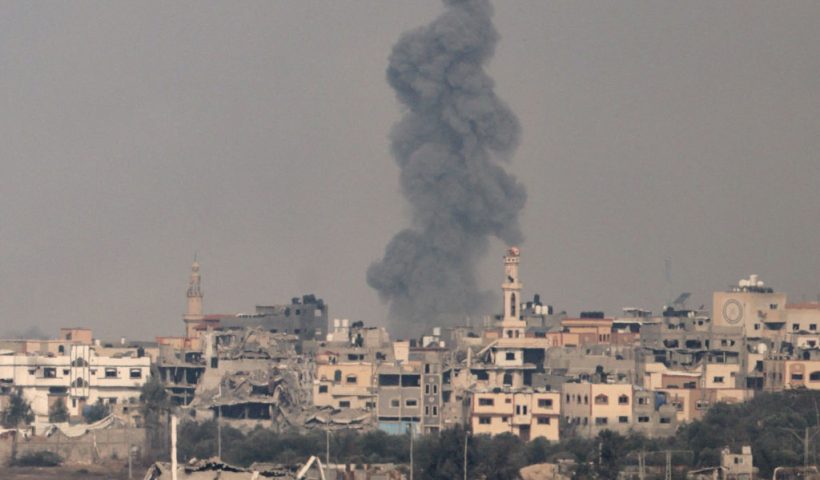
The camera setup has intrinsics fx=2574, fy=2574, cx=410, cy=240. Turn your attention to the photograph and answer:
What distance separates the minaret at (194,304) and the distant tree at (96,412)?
2558 centimetres

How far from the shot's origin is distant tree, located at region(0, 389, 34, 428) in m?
102

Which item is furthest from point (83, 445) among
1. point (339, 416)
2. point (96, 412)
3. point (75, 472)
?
point (339, 416)

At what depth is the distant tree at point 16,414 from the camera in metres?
102

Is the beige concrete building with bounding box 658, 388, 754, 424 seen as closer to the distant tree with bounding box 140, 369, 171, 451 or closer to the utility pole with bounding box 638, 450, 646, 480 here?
the utility pole with bounding box 638, 450, 646, 480

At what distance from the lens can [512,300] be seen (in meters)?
120

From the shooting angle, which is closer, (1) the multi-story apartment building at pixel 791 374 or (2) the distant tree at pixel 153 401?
(2) the distant tree at pixel 153 401

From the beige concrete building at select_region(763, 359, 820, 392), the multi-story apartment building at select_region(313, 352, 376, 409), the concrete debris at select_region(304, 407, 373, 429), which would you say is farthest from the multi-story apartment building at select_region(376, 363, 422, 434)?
the beige concrete building at select_region(763, 359, 820, 392)

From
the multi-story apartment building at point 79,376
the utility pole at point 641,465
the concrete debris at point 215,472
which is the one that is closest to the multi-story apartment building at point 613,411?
A: the utility pole at point 641,465

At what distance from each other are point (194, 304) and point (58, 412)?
30.7 metres

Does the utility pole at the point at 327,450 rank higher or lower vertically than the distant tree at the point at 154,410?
lower

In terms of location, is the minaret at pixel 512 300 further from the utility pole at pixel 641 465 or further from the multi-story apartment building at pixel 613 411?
the utility pole at pixel 641 465

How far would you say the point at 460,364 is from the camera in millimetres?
113188

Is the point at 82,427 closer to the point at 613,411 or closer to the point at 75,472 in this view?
the point at 75,472

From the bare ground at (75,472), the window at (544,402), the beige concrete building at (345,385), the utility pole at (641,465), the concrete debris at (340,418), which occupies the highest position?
the beige concrete building at (345,385)
